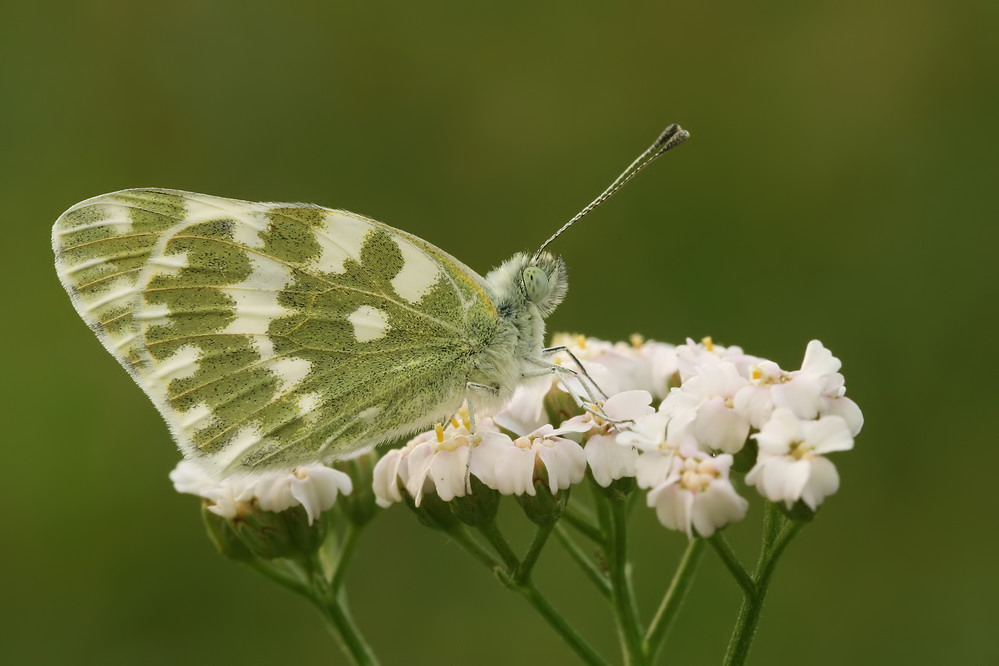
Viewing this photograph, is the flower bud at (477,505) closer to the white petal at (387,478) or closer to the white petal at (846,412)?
the white petal at (387,478)

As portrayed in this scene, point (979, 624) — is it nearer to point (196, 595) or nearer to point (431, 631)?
point (431, 631)

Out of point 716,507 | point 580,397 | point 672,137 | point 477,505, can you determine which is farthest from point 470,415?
point 672,137

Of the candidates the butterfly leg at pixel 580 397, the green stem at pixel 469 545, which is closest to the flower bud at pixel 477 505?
the green stem at pixel 469 545

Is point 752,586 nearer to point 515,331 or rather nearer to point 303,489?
point 515,331

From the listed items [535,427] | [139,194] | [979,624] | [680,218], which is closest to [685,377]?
[535,427]

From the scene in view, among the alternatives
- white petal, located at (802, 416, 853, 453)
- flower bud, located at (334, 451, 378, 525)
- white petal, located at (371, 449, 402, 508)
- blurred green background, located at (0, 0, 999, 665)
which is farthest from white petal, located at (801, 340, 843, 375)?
blurred green background, located at (0, 0, 999, 665)
